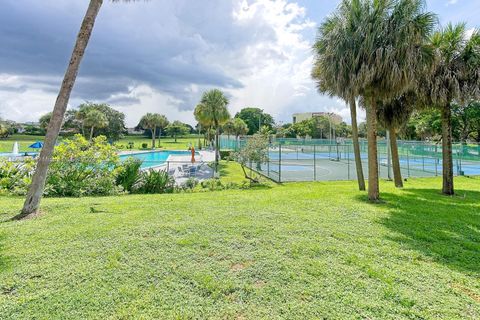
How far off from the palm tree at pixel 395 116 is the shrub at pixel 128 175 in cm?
1046

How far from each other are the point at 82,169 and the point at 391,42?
10580 millimetres

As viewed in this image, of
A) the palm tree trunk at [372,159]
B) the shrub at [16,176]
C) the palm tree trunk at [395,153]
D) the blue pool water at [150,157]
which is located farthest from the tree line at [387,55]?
the blue pool water at [150,157]

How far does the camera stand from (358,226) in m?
4.69

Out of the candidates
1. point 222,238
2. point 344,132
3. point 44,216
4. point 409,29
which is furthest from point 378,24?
point 344,132

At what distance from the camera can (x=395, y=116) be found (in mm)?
10664

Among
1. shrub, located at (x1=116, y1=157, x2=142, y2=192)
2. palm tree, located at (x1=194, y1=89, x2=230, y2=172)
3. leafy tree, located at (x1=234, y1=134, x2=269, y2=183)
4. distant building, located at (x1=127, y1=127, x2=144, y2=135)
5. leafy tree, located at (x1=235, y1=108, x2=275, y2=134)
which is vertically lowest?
shrub, located at (x1=116, y1=157, x2=142, y2=192)

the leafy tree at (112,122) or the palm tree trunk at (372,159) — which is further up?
the leafy tree at (112,122)

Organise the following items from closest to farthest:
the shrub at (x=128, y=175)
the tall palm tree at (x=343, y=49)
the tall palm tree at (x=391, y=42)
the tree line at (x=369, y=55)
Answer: the tree line at (x=369, y=55)
the tall palm tree at (x=391, y=42)
the tall palm tree at (x=343, y=49)
the shrub at (x=128, y=175)

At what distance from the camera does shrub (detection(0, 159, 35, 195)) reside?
823 centimetres

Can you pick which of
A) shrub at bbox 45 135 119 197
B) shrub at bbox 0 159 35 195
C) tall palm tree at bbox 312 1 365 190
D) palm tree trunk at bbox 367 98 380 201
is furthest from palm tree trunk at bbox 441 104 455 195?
shrub at bbox 0 159 35 195

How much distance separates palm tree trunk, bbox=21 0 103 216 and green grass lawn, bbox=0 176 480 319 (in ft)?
1.83

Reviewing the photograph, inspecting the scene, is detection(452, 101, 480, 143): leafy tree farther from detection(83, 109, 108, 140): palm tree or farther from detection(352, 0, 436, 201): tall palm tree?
detection(83, 109, 108, 140): palm tree

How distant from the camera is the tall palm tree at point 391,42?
6594 mm

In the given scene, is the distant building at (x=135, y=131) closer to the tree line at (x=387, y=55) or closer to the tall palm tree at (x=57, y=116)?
the tall palm tree at (x=57, y=116)
